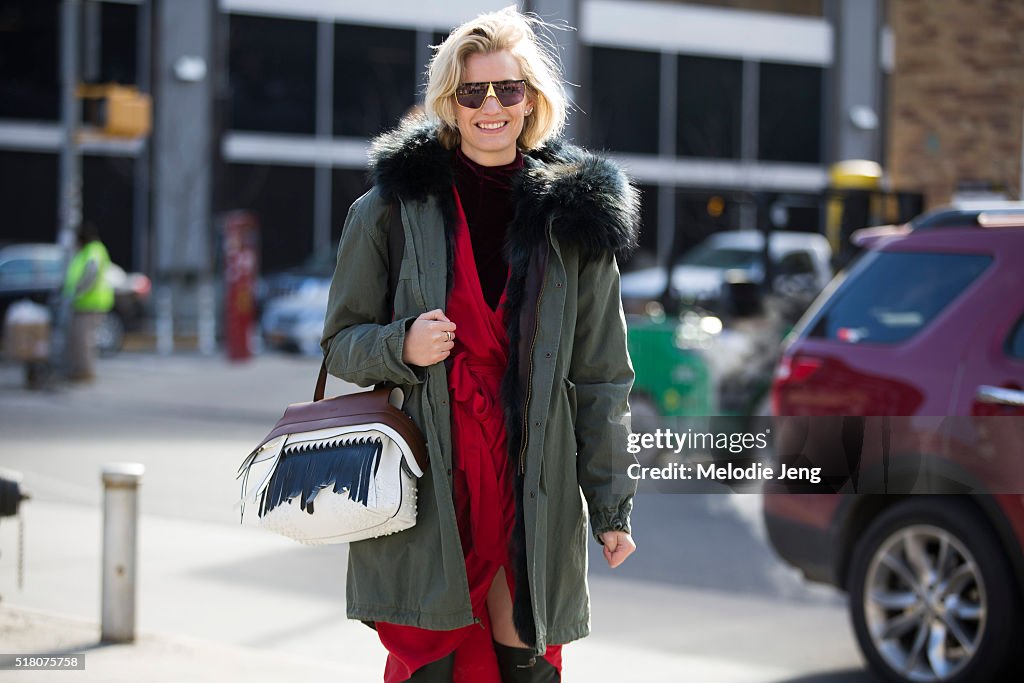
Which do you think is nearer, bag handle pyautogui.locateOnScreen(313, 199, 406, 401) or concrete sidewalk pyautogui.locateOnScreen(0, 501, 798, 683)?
bag handle pyautogui.locateOnScreen(313, 199, 406, 401)

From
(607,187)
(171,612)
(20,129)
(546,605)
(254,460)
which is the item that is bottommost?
(171,612)

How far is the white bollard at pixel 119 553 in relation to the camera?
572 cm

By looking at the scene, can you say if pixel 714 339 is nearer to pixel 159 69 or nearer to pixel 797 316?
pixel 797 316

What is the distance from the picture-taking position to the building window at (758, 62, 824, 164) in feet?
106

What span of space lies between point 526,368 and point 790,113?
30333 mm

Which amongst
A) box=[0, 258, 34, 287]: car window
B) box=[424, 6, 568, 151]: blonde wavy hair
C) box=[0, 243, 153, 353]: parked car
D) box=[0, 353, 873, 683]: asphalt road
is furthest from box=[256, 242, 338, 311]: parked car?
box=[424, 6, 568, 151]: blonde wavy hair

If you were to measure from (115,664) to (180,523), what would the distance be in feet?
12.6

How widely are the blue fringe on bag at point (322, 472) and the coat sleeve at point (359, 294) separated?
0.17 meters

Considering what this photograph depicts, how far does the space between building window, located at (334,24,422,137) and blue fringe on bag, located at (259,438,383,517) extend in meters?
26.5

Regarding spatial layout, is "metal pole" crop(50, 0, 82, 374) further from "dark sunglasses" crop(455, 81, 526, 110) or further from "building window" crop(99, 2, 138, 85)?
"dark sunglasses" crop(455, 81, 526, 110)

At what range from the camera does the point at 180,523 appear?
9188 millimetres

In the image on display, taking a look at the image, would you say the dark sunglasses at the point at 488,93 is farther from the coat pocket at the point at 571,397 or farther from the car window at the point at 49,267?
the car window at the point at 49,267

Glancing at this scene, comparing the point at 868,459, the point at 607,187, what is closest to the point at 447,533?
the point at 607,187

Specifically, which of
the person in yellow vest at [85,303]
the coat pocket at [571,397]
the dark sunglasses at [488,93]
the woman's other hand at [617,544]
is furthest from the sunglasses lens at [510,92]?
the person in yellow vest at [85,303]
